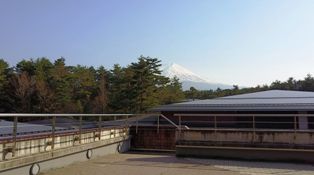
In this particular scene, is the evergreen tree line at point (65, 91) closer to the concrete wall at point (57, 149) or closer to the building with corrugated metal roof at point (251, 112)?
the building with corrugated metal roof at point (251, 112)

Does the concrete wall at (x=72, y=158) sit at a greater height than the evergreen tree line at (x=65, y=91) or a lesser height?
lesser

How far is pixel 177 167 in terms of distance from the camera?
12953mm

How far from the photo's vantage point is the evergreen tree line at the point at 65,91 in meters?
51.7

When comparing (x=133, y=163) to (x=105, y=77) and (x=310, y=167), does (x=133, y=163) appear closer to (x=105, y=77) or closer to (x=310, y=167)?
(x=310, y=167)

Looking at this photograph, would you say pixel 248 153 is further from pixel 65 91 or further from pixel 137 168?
pixel 65 91

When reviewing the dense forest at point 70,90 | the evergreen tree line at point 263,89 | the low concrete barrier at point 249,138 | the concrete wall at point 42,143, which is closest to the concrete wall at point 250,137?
the low concrete barrier at point 249,138

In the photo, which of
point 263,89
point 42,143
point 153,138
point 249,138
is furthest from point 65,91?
point 263,89

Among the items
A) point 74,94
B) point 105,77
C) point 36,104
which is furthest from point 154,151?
point 105,77

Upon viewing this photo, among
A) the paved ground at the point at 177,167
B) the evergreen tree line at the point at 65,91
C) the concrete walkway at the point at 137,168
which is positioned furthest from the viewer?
the evergreen tree line at the point at 65,91

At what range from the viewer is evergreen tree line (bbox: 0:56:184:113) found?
51.7 metres

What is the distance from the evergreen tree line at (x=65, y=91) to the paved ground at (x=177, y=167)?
37094 millimetres

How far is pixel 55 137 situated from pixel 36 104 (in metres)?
43.0

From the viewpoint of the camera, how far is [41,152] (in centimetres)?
1109

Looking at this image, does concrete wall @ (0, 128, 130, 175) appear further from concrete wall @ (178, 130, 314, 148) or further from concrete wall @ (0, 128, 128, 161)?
concrete wall @ (178, 130, 314, 148)
